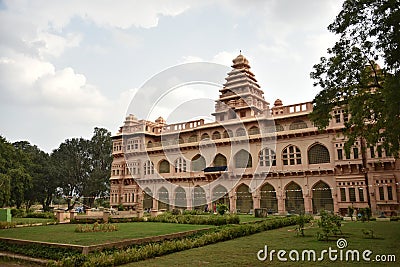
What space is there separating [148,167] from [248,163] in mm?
14691

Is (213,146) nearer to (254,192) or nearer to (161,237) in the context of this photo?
(254,192)

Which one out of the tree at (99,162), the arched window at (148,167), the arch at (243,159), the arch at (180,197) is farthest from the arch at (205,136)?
the tree at (99,162)

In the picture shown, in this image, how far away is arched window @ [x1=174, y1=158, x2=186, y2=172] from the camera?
42069 mm

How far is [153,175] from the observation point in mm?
44125

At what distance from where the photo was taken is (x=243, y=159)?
122 feet

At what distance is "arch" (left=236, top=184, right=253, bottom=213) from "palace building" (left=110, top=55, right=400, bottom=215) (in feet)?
0.34

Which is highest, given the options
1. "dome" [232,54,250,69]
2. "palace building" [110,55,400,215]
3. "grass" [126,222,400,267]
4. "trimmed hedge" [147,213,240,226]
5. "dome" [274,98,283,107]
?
"dome" [232,54,250,69]

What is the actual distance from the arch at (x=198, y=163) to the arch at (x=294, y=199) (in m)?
10.4

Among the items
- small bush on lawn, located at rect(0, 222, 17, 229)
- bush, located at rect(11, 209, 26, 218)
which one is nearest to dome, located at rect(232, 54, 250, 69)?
bush, located at rect(11, 209, 26, 218)

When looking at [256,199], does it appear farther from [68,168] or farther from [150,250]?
[68,168]

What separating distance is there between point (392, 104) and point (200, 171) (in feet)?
96.7

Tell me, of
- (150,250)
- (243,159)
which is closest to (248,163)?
(243,159)

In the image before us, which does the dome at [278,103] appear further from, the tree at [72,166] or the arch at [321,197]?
the tree at [72,166]

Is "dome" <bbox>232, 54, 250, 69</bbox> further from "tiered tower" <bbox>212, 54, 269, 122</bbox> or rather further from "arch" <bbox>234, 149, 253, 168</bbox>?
"arch" <bbox>234, 149, 253, 168</bbox>
